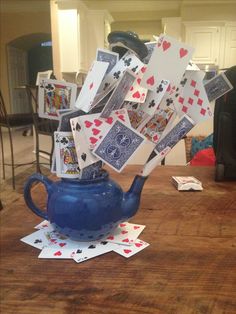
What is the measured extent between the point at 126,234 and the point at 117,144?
0.23 m

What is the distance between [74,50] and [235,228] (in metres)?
4.08

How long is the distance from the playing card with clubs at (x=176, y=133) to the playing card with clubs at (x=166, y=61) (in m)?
0.10

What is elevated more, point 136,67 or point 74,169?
point 136,67

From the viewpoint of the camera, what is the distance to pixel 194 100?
2.08ft

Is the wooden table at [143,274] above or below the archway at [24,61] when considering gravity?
below

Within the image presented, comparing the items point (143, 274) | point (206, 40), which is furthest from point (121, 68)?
point (206, 40)

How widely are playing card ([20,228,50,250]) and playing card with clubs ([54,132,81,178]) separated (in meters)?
0.16

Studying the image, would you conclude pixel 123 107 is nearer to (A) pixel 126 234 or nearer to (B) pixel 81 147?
(B) pixel 81 147

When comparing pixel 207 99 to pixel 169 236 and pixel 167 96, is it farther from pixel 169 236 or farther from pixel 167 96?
pixel 169 236

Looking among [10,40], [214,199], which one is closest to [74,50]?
[10,40]

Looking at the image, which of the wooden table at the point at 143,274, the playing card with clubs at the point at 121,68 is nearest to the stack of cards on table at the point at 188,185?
the wooden table at the point at 143,274

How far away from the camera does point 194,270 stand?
1.82ft

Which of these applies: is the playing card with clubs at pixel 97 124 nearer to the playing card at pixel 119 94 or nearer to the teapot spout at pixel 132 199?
the playing card at pixel 119 94

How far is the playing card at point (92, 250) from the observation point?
0.60 metres
